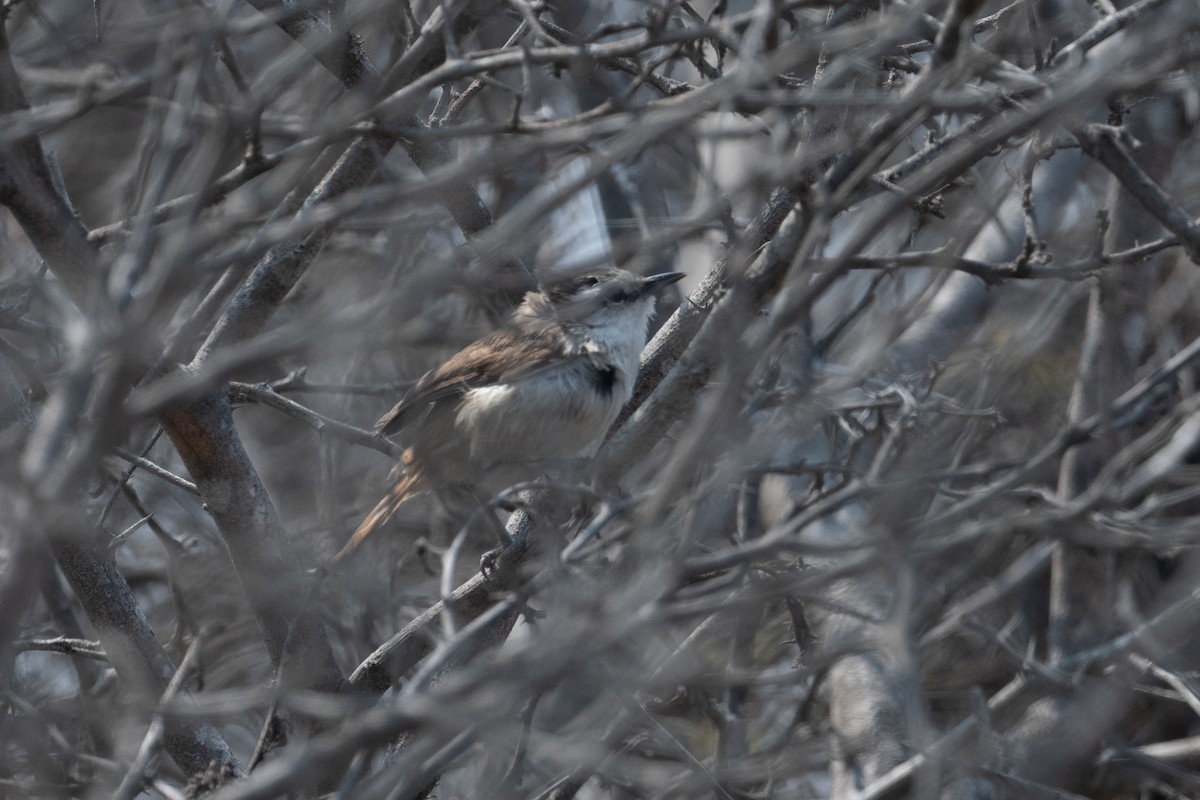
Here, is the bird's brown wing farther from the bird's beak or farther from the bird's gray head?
the bird's beak

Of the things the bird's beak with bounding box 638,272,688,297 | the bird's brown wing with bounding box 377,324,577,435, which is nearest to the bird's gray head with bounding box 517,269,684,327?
the bird's beak with bounding box 638,272,688,297

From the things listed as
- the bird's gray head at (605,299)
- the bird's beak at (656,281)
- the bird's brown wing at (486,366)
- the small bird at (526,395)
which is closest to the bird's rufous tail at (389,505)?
the small bird at (526,395)

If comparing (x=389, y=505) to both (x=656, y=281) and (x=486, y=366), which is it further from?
(x=656, y=281)

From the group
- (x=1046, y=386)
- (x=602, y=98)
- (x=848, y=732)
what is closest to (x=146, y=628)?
(x=848, y=732)

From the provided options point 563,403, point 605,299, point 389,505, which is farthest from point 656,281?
point 389,505

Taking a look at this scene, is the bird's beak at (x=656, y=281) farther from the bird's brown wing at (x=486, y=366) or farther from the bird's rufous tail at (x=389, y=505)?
the bird's rufous tail at (x=389, y=505)

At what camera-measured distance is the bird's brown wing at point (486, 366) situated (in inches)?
201

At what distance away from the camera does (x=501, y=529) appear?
3746 mm

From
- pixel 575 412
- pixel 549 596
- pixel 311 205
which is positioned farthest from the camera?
pixel 575 412

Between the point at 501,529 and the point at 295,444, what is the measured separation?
388cm

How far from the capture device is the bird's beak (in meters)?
5.25

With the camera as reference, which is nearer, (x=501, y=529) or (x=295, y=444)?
(x=501, y=529)

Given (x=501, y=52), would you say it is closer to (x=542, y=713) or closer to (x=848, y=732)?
(x=848, y=732)

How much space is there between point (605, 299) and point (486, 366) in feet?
1.91
